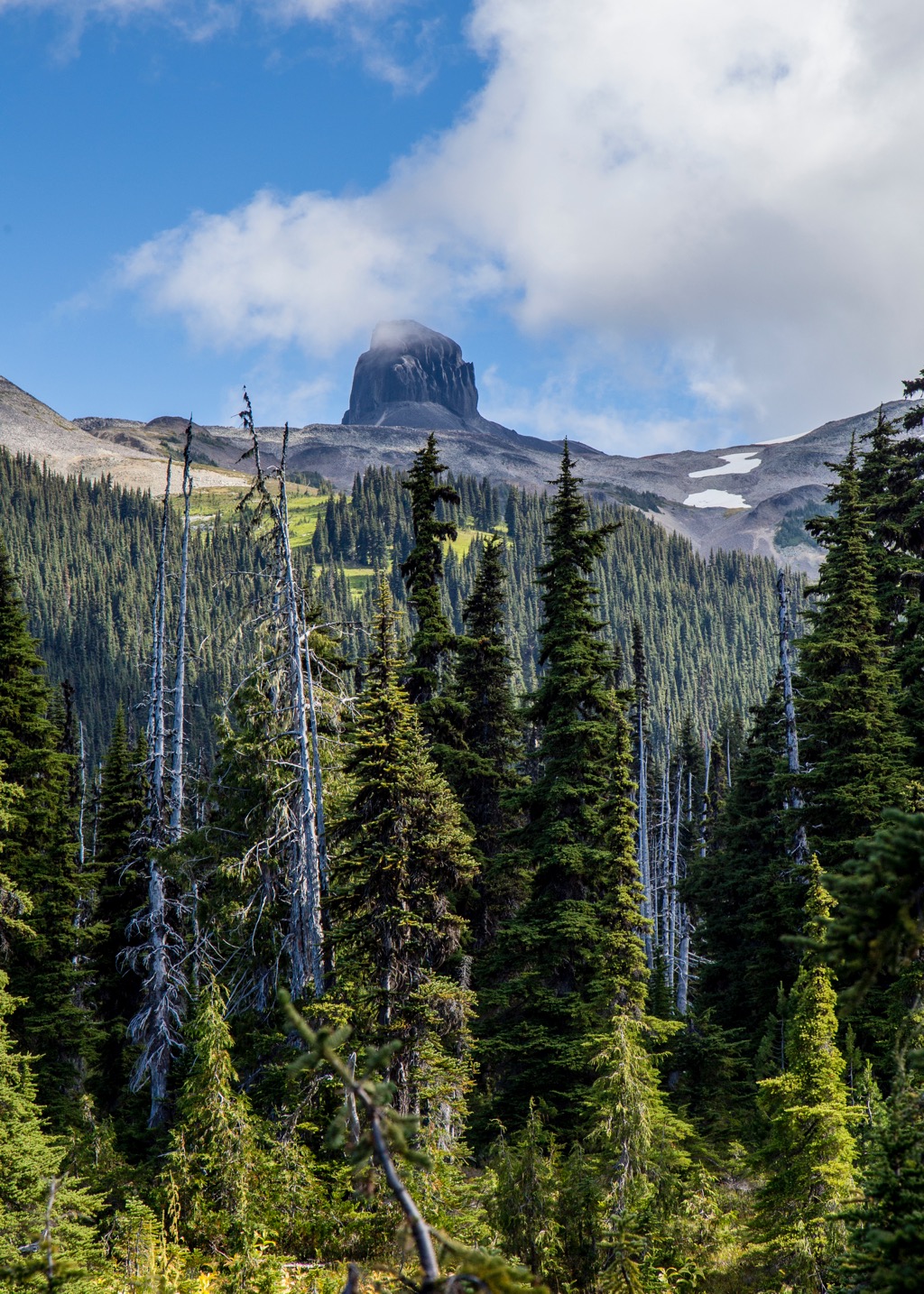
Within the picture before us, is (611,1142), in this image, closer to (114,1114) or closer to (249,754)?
(249,754)

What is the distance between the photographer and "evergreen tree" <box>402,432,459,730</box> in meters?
25.8

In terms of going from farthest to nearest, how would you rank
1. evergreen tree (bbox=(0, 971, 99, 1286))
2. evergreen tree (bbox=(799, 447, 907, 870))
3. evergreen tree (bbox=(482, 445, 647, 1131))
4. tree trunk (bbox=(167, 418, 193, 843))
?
evergreen tree (bbox=(799, 447, 907, 870)), tree trunk (bbox=(167, 418, 193, 843)), evergreen tree (bbox=(482, 445, 647, 1131)), evergreen tree (bbox=(0, 971, 99, 1286))

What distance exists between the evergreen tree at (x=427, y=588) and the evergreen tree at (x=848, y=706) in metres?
10.4

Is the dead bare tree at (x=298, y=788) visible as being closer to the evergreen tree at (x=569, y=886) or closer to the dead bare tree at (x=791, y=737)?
the evergreen tree at (x=569, y=886)

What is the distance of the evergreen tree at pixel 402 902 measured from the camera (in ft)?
48.6

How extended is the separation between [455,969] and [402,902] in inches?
249

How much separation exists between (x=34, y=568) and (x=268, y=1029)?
17874cm

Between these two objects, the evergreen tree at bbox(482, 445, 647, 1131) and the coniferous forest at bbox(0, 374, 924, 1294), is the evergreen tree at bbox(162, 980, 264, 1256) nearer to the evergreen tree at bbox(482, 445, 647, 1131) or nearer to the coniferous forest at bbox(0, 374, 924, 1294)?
the coniferous forest at bbox(0, 374, 924, 1294)

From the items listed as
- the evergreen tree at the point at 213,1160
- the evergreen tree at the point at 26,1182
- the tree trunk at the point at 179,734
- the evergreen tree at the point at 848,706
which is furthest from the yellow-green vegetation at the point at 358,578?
the evergreen tree at the point at 213,1160

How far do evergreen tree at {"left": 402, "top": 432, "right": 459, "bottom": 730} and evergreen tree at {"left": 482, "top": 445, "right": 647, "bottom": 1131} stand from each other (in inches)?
124

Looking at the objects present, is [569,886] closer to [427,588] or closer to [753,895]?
[427,588]

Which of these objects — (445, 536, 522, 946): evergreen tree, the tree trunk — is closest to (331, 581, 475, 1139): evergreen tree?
the tree trunk

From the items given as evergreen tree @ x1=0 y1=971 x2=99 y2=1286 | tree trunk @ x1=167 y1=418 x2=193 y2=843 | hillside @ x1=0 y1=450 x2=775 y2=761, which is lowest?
evergreen tree @ x1=0 y1=971 x2=99 y2=1286

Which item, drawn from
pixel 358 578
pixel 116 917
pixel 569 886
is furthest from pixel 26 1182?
pixel 358 578
